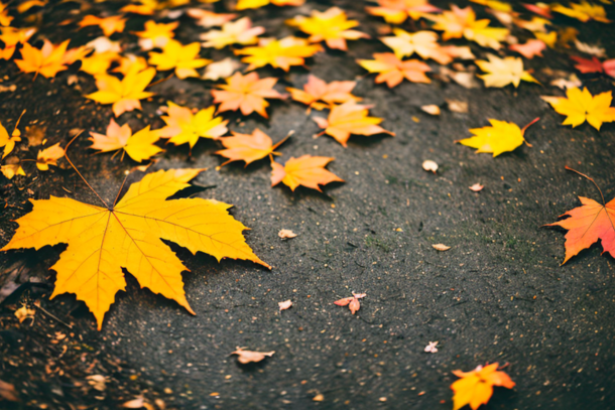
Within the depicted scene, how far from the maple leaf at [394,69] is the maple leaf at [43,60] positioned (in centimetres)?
157

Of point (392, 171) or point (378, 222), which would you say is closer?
point (378, 222)

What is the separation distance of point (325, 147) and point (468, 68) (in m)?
1.02

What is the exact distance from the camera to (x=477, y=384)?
4.11ft

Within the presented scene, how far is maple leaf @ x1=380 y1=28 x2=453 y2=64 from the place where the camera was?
2.25 m

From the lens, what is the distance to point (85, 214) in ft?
4.73

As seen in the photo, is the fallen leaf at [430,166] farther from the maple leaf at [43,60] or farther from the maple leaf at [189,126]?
the maple leaf at [43,60]

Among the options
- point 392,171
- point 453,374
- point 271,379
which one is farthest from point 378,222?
point 271,379

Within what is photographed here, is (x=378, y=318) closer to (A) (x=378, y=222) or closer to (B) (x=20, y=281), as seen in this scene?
(A) (x=378, y=222)

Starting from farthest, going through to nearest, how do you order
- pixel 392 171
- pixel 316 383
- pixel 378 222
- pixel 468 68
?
pixel 468 68
pixel 392 171
pixel 378 222
pixel 316 383

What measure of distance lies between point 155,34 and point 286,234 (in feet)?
4.96

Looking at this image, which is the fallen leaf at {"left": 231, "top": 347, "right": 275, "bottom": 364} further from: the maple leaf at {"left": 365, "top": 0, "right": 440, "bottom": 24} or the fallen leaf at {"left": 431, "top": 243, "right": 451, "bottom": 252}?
the maple leaf at {"left": 365, "top": 0, "right": 440, "bottom": 24}

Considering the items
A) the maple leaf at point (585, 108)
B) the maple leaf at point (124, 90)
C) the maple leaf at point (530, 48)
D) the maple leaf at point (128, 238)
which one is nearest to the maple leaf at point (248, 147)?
the maple leaf at point (128, 238)

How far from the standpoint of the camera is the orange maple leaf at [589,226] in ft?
5.03

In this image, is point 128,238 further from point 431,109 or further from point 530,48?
point 530,48
